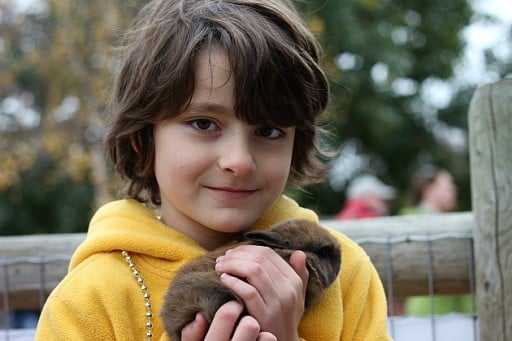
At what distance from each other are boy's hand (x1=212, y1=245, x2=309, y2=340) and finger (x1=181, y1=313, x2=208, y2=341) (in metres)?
0.10

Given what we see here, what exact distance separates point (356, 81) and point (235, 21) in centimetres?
1186

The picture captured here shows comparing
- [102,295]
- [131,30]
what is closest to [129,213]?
[102,295]


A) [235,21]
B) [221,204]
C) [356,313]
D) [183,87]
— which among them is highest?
[235,21]

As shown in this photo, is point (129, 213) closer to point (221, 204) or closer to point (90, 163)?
point (221, 204)

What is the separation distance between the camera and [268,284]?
5.64ft

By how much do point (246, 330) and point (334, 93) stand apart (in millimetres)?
6336

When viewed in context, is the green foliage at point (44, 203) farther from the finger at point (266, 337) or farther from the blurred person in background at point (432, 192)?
the finger at point (266, 337)

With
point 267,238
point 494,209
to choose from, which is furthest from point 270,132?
point 494,209

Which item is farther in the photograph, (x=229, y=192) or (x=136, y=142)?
(x=136, y=142)

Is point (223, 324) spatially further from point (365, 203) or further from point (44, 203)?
point (44, 203)

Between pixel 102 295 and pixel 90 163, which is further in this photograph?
pixel 90 163

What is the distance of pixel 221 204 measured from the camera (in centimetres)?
187

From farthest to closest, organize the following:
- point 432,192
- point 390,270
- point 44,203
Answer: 1. point 44,203
2. point 432,192
3. point 390,270

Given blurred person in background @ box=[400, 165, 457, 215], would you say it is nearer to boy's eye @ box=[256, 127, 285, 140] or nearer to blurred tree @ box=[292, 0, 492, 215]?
boy's eye @ box=[256, 127, 285, 140]
